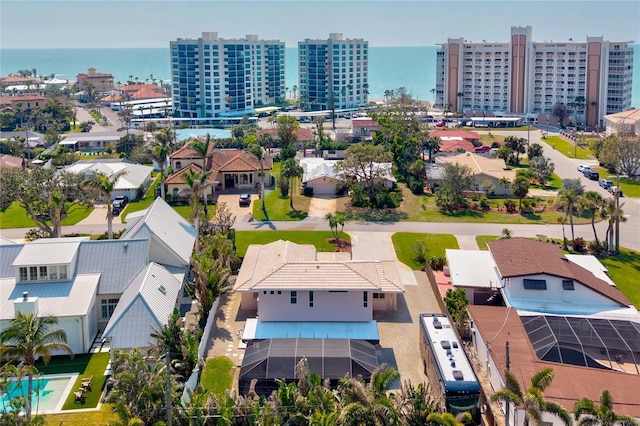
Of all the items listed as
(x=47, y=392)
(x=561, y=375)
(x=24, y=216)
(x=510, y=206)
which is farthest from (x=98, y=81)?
(x=561, y=375)

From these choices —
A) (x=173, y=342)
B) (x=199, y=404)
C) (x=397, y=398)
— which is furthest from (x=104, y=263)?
(x=397, y=398)

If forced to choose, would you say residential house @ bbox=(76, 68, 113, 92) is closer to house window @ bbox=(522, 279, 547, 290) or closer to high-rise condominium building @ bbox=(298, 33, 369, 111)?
high-rise condominium building @ bbox=(298, 33, 369, 111)

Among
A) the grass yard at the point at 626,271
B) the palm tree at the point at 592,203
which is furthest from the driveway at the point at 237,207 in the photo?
the grass yard at the point at 626,271

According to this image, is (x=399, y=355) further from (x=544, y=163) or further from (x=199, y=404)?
(x=544, y=163)

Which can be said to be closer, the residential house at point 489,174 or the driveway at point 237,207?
the driveway at point 237,207

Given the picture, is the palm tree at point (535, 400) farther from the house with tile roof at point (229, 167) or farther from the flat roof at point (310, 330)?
the house with tile roof at point (229, 167)

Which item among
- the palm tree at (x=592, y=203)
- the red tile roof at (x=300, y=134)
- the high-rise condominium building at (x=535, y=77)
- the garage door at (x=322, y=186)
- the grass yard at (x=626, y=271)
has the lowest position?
the grass yard at (x=626, y=271)
